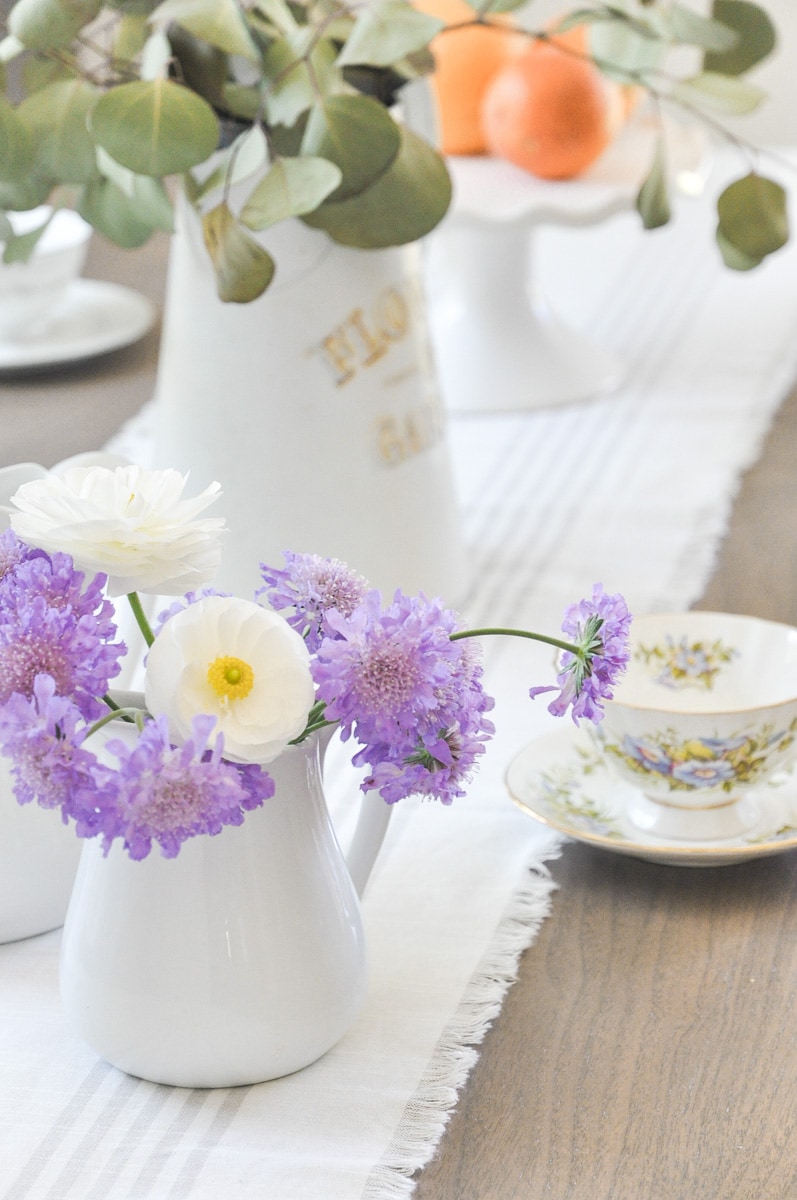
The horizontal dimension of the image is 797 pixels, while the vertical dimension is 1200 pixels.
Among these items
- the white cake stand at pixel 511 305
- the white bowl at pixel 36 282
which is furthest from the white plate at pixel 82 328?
the white cake stand at pixel 511 305

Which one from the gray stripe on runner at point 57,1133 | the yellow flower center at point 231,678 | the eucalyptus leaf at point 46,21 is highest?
the eucalyptus leaf at point 46,21

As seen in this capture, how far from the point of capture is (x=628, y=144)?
1.05m

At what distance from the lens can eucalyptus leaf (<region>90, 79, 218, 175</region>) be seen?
1.70ft

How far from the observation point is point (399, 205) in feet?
1.99

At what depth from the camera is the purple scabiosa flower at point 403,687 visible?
359mm

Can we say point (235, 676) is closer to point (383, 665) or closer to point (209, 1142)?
point (383, 665)

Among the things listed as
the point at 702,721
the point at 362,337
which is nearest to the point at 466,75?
the point at 362,337

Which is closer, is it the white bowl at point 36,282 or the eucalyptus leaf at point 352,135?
the eucalyptus leaf at point 352,135

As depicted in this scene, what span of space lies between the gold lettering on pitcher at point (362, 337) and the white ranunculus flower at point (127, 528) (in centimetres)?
29

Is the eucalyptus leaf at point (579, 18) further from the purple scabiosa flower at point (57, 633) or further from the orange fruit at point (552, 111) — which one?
the purple scabiosa flower at point (57, 633)

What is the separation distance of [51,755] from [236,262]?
0.28m

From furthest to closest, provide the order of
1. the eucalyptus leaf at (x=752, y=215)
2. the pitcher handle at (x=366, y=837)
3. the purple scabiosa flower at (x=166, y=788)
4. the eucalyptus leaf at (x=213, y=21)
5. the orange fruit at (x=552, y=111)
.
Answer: the orange fruit at (x=552, y=111), the eucalyptus leaf at (x=752, y=215), the eucalyptus leaf at (x=213, y=21), the pitcher handle at (x=366, y=837), the purple scabiosa flower at (x=166, y=788)

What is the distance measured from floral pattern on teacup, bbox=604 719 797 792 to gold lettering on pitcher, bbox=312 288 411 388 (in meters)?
0.24

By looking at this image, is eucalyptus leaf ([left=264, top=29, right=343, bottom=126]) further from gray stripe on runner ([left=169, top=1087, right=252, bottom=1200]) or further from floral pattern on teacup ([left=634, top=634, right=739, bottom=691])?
gray stripe on runner ([left=169, top=1087, right=252, bottom=1200])
